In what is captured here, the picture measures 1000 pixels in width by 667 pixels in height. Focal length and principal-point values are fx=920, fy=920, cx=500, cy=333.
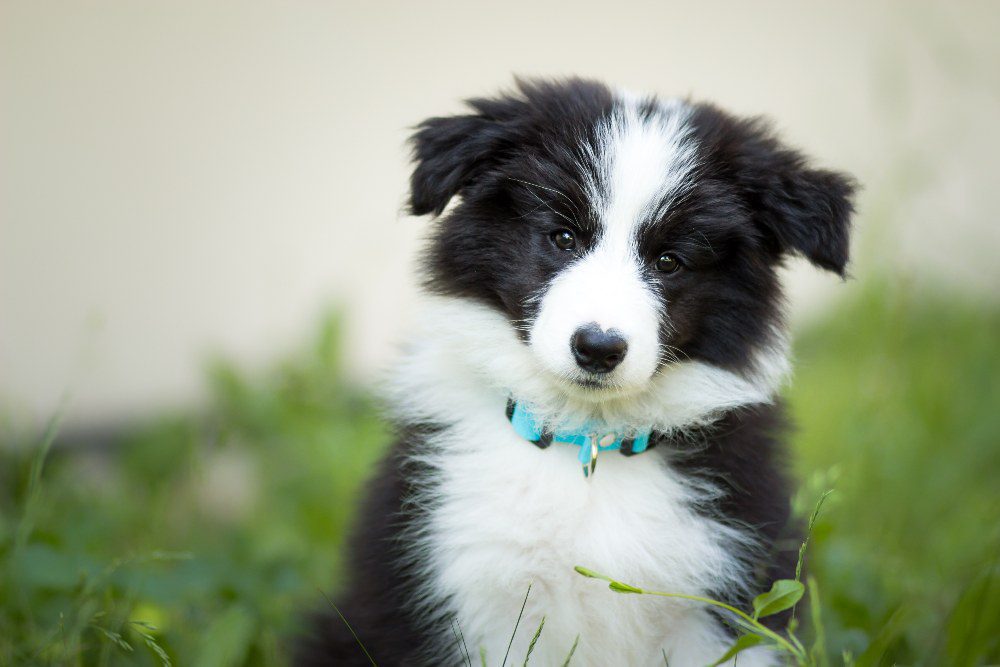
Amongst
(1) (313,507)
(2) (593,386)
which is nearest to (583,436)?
(2) (593,386)

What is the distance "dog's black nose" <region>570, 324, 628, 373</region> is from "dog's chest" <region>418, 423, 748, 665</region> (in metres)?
0.34

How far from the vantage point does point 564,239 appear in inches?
89.9

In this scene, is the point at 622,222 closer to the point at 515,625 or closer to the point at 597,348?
the point at 597,348

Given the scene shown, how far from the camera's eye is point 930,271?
573 centimetres

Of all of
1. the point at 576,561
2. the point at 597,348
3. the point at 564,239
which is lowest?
the point at 576,561

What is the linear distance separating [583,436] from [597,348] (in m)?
0.37

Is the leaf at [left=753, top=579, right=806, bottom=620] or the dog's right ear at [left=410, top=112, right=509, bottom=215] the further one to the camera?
the dog's right ear at [left=410, top=112, right=509, bottom=215]

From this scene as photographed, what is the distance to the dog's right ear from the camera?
7.66 ft

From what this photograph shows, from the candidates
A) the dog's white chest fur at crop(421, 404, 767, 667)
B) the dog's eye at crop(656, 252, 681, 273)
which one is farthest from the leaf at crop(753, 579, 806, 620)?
the dog's eye at crop(656, 252, 681, 273)

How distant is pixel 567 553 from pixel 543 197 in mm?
876

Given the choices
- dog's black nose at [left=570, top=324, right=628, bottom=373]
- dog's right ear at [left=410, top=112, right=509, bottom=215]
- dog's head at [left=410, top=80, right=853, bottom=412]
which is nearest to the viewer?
dog's black nose at [left=570, top=324, right=628, bottom=373]

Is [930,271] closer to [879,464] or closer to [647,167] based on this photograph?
[879,464]

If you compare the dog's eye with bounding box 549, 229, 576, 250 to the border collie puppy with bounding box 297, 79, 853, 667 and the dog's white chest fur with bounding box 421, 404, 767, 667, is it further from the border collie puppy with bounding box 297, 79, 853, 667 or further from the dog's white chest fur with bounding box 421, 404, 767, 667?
the dog's white chest fur with bounding box 421, 404, 767, 667

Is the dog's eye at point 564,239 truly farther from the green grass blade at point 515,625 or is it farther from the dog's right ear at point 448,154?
the green grass blade at point 515,625
